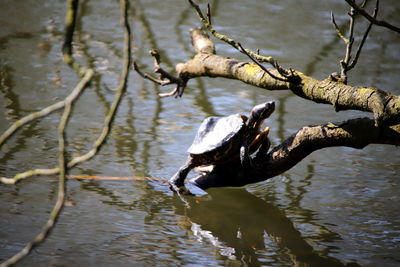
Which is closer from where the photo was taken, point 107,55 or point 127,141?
point 127,141

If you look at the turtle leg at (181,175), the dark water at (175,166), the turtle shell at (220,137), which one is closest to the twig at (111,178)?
the dark water at (175,166)

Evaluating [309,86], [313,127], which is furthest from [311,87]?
[313,127]

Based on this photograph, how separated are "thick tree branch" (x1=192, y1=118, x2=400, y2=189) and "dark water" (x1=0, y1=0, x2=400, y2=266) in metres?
0.15

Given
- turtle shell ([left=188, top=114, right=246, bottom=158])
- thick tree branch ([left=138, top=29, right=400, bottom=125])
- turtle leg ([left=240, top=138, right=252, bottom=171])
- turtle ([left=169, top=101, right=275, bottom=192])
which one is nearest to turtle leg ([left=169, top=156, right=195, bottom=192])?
turtle ([left=169, top=101, right=275, bottom=192])

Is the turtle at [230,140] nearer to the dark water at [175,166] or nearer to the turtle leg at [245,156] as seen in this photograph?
the turtle leg at [245,156]

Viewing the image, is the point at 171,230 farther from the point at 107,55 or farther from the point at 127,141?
the point at 107,55

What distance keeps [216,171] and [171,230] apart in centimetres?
62

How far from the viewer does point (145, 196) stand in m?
3.76

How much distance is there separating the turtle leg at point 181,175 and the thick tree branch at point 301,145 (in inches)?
5.5

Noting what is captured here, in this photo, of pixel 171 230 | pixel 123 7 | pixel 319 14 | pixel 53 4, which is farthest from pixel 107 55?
pixel 123 7

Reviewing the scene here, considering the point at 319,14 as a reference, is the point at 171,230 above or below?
below

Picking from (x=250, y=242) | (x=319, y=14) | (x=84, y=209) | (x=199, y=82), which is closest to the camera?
(x=250, y=242)

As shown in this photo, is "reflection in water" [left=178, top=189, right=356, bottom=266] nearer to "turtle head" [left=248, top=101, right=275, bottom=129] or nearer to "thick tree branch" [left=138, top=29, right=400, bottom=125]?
"turtle head" [left=248, top=101, right=275, bottom=129]

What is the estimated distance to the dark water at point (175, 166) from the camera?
3.19 m
